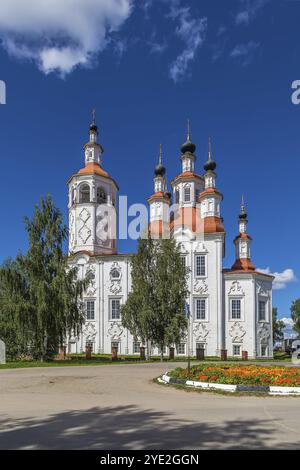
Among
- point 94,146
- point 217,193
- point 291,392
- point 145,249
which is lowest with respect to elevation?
point 291,392

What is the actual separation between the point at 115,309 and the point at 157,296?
11308 mm

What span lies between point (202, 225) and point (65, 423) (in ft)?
120

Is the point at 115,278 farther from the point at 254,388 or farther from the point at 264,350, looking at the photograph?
the point at 254,388

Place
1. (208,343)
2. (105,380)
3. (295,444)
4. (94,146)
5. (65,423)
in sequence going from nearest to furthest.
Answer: (295,444) < (65,423) < (105,380) < (208,343) < (94,146)

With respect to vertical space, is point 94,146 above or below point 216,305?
above

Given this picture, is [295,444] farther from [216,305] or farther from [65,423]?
[216,305]

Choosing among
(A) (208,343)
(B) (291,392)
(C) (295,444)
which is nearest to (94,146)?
(A) (208,343)

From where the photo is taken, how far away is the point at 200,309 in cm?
4212

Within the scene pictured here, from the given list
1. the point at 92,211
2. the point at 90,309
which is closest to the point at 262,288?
the point at 90,309

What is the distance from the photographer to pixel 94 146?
159 feet

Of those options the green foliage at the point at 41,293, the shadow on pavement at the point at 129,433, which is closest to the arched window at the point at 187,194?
the green foliage at the point at 41,293

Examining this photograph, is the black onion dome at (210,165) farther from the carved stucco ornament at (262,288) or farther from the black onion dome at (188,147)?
the carved stucco ornament at (262,288)

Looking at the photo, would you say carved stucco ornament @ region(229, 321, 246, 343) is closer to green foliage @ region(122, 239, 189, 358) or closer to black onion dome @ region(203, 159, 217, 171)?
green foliage @ region(122, 239, 189, 358)

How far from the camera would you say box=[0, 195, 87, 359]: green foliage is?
27166 mm
